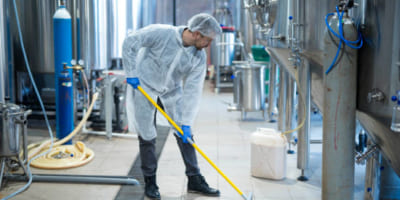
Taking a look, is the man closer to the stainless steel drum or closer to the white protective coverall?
the white protective coverall

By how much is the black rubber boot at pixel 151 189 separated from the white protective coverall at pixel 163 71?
275 millimetres

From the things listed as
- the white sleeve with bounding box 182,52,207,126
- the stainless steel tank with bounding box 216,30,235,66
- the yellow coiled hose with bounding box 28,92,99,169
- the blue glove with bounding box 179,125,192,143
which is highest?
the stainless steel tank with bounding box 216,30,235,66

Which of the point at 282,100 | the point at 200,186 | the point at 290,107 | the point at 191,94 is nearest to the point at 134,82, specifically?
the point at 191,94

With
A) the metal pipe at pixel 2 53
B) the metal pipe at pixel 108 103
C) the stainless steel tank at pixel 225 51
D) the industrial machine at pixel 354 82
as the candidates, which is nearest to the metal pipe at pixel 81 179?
the metal pipe at pixel 2 53

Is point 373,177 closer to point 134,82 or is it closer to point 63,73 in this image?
point 134,82

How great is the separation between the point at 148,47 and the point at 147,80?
208mm

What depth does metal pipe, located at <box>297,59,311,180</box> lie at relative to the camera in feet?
8.77

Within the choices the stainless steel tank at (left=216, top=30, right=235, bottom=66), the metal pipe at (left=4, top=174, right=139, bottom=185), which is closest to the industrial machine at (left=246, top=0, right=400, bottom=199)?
the metal pipe at (left=4, top=174, right=139, bottom=185)

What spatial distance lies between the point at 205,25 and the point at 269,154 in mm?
1049

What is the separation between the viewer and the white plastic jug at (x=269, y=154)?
3.05 metres

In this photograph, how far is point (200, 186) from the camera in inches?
113

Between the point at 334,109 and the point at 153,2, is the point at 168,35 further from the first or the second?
the point at 153,2

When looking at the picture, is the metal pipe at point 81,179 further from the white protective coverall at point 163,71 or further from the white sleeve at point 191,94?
the white sleeve at point 191,94

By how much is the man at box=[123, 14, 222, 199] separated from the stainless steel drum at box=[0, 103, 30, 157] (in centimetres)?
78
